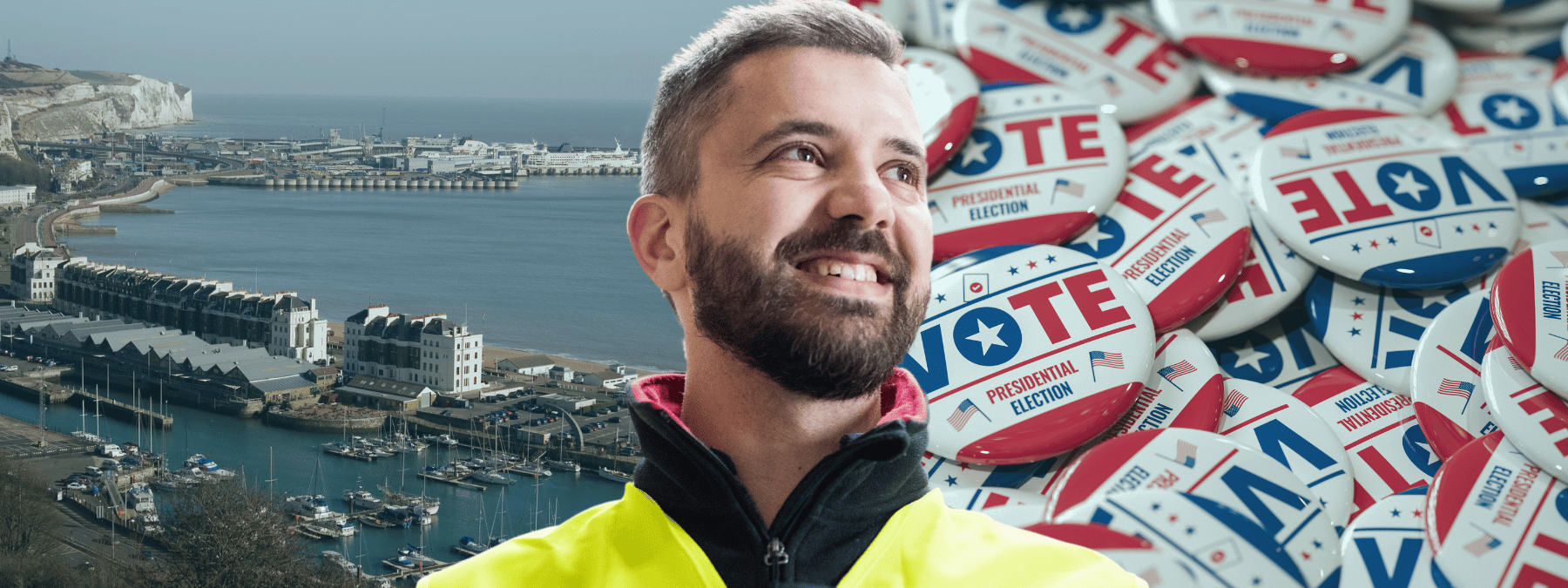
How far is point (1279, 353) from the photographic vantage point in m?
1.43

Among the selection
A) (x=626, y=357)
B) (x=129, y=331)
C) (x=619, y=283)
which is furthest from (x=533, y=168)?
(x=129, y=331)

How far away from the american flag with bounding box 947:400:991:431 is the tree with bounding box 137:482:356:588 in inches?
110

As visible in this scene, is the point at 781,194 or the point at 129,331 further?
the point at 129,331

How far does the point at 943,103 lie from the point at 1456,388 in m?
0.73

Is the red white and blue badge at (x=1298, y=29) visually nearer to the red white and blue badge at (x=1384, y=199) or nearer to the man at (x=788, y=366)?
the red white and blue badge at (x=1384, y=199)

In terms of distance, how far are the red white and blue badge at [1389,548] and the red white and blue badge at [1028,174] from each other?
1.65 feet

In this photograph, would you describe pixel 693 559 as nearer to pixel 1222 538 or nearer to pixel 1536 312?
pixel 1222 538

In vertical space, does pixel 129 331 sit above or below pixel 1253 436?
below

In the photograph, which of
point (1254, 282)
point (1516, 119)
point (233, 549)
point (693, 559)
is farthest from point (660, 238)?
point (233, 549)

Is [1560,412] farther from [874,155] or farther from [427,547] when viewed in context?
[427,547]

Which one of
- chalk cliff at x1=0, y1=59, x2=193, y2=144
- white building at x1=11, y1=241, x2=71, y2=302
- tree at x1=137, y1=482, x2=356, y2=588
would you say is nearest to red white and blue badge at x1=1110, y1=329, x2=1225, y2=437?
tree at x1=137, y1=482, x2=356, y2=588

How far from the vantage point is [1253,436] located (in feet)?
4.26

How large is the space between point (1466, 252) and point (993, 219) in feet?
1.98

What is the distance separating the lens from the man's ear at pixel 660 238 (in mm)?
798
